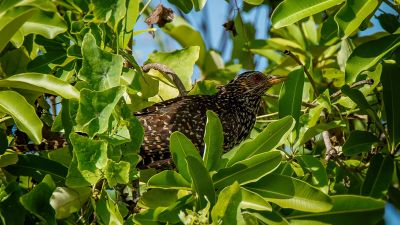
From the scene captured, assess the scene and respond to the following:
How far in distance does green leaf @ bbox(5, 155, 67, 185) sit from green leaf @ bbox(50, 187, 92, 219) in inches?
12.1

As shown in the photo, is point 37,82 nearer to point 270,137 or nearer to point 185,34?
point 270,137

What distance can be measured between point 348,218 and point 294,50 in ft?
8.92

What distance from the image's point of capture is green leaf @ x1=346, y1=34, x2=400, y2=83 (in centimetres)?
394

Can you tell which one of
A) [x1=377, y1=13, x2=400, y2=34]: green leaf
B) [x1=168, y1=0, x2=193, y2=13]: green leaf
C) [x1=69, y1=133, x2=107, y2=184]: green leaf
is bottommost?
[x1=69, y1=133, x2=107, y2=184]: green leaf

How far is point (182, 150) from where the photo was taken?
3299 mm

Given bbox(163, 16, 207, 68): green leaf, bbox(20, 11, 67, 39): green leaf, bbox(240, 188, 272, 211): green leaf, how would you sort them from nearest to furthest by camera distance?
1. bbox(240, 188, 272, 211): green leaf
2. bbox(20, 11, 67, 39): green leaf
3. bbox(163, 16, 207, 68): green leaf

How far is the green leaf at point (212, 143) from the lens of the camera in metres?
3.36

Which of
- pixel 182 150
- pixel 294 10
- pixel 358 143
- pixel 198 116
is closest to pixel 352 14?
pixel 294 10

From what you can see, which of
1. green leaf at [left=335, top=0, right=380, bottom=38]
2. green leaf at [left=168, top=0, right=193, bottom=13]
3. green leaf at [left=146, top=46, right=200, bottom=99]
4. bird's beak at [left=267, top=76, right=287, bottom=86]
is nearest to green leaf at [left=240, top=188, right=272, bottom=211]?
green leaf at [left=335, top=0, right=380, bottom=38]

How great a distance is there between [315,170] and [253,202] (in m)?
0.56

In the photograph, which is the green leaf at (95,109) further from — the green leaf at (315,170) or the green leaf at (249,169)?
the green leaf at (315,170)

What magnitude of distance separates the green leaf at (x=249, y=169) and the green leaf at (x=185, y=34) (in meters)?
2.51

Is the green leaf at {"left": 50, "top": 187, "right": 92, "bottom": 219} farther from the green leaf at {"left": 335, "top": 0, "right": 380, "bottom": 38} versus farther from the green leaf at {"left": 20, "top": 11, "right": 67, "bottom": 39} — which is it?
the green leaf at {"left": 335, "top": 0, "right": 380, "bottom": 38}

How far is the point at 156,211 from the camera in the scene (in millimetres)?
3246
